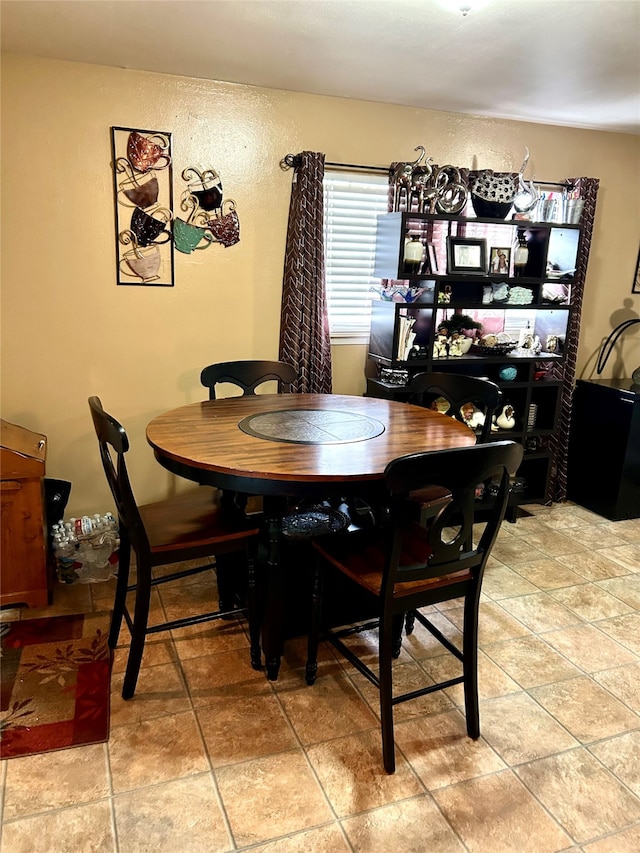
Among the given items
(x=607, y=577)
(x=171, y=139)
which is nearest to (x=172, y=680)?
(x=607, y=577)

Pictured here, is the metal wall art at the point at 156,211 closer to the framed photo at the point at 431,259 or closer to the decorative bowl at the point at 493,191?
the framed photo at the point at 431,259

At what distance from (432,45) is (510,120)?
1400mm

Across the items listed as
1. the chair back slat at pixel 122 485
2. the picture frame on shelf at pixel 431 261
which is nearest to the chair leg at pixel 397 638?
the chair back slat at pixel 122 485

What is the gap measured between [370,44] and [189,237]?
1277 millimetres

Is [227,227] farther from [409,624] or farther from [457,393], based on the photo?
[409,624]

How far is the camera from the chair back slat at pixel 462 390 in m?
2.73

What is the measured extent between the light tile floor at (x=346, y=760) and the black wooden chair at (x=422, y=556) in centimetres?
15

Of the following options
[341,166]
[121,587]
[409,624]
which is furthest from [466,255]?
[121,587]

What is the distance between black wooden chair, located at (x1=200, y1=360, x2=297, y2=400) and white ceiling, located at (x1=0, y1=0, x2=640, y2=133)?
1.41 m

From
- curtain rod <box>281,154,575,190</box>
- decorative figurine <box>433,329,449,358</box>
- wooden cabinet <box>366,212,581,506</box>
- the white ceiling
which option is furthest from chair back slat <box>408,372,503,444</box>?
the white ceiling

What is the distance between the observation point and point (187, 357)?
334 cm

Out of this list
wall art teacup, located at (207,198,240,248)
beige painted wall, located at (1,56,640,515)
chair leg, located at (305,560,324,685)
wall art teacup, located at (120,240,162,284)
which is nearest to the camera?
chair leg, located at (305,560,324,685)

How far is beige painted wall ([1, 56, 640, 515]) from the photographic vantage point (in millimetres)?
2879

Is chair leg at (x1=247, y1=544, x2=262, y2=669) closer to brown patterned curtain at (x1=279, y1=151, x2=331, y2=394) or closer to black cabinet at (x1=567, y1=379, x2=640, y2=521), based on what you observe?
brown patterned curtain at (x1=279, y1=151, x2=331, y2=394)
